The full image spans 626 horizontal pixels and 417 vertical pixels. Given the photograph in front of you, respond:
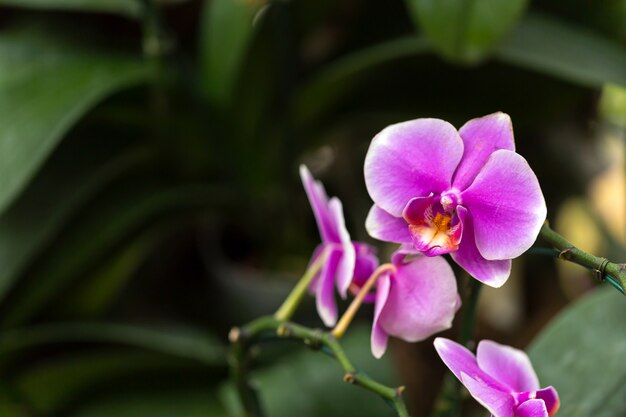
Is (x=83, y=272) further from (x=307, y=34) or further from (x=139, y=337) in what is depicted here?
(x=307, y=34)

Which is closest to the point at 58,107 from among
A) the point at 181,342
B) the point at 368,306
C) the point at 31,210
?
the point at 31,210

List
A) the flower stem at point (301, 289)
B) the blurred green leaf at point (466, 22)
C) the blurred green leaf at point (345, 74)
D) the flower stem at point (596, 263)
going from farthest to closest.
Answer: the blurred green leaf at point (345, 74) < the blurred green leaf at point (466, 22) < the flower stem at point (301, 289) < the flower stem at point (596, 263)

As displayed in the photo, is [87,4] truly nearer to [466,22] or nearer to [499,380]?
[466,22]

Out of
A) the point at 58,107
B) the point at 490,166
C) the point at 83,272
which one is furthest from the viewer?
the point at 83,272

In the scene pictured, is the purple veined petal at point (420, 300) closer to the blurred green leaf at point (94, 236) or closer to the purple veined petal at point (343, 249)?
the purple veined petal at point (343, 249)

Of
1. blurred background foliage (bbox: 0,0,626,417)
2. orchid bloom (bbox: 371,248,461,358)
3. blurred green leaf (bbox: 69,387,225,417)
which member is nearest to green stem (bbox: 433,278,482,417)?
orchid bloom (bbox: 371,248,461,358)

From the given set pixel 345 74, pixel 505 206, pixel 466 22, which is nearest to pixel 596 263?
pixel 505 206

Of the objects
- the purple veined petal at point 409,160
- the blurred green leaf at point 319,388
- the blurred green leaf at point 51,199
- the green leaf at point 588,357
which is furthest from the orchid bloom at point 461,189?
the blurred green leaf at point 51,199
